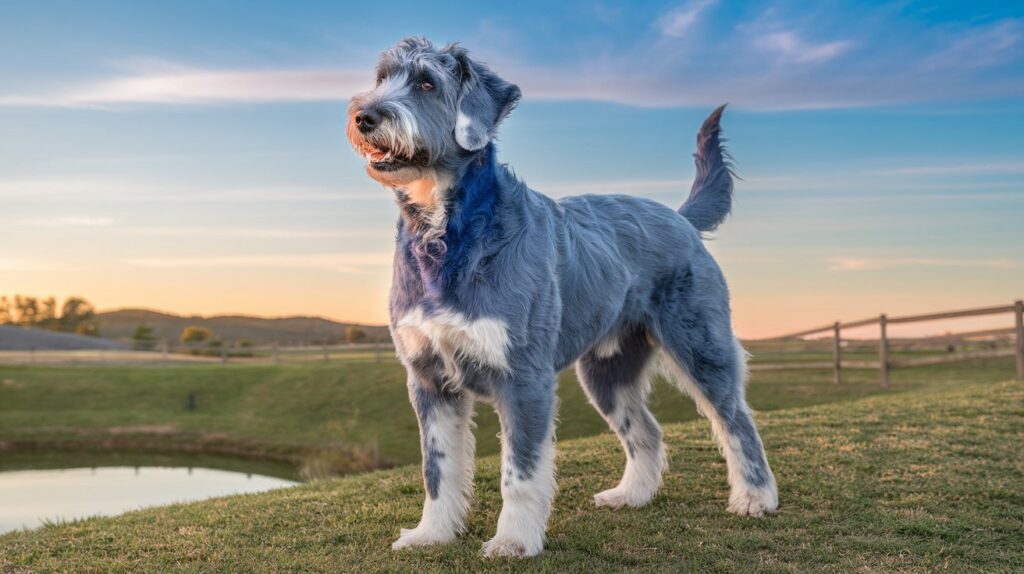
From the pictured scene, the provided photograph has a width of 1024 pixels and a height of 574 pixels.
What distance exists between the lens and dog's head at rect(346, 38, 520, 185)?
4113mm

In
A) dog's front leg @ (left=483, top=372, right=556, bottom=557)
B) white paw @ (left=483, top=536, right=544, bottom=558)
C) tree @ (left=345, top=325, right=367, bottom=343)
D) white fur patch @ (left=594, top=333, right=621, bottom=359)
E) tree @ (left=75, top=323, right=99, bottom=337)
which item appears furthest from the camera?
tree @ (left=75, top=323, right=99, bottom=337)

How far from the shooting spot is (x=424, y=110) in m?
4.29

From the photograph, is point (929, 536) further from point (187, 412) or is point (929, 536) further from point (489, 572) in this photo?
point (187, 412)

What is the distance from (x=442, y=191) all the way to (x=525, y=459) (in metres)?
1.53

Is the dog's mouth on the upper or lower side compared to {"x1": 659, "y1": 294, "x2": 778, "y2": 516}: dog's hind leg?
upper

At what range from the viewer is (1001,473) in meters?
7.65

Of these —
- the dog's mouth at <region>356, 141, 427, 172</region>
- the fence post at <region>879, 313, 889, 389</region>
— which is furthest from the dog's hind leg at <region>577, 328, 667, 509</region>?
the fence post at <region>879, 313, 889, 389</region>

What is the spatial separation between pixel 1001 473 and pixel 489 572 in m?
5.36

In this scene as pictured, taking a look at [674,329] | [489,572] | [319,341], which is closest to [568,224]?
[674,329]

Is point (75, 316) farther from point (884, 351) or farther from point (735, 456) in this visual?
point (735, 456)

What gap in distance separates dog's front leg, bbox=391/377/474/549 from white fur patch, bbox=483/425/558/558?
364 mm

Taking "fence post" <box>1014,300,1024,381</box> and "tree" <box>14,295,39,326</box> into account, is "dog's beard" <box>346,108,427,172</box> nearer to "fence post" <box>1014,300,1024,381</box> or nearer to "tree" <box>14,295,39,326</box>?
"fence post" <box>1014,300,1024,381</box>

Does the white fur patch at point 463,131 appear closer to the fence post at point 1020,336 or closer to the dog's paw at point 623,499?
the dog's paw at point 623,499

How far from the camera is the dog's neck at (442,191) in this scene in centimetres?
454
